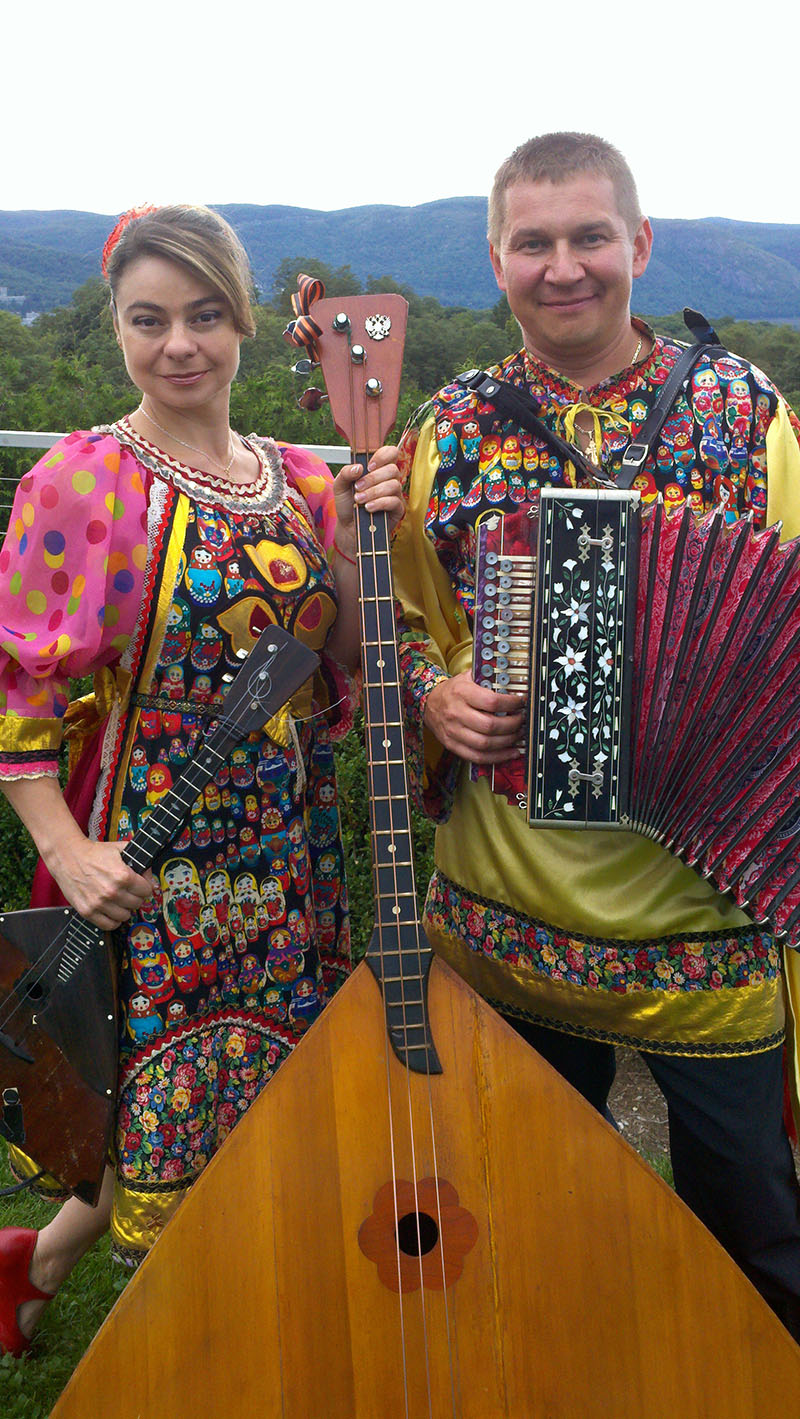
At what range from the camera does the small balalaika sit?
168cm

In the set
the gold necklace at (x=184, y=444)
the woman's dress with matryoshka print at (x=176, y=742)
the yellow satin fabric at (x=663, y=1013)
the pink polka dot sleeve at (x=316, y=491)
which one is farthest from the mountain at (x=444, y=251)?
the yellow satin fabric at (x=663, y=1013)

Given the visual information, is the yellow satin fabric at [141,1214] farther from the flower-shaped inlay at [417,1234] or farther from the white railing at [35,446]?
the white railing at [35,446]

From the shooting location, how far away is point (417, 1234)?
1.62 metres

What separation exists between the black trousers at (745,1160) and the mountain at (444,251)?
33.3 feet

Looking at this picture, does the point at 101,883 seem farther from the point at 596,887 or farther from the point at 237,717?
the point at 596,887

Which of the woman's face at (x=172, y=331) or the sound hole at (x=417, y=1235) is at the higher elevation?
the woman's face at (x=172, y=331)

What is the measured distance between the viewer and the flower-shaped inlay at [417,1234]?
1611mm

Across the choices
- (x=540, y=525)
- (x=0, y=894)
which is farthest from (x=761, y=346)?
(x=540, y=525)

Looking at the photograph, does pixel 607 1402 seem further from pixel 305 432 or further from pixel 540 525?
pixel 305 432

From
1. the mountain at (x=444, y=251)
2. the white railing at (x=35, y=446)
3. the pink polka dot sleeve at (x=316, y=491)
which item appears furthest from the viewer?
the mountain at (x=444, y=251)

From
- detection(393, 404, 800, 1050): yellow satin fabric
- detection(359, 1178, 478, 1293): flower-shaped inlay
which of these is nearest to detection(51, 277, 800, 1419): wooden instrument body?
detection(359, 1178, 478, 1293): flower-shaped inlay

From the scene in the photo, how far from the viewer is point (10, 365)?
18.9 feet

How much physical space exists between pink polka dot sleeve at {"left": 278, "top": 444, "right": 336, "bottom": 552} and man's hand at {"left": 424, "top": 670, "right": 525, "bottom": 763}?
46 centimetres

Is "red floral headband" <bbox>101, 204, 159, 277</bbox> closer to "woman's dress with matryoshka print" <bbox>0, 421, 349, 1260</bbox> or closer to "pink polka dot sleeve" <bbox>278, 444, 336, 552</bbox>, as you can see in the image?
"woman's dress with matryoshka print" <bbox>0, 421, 349, 1260</bbox>
